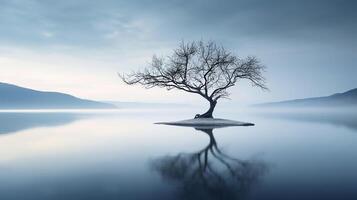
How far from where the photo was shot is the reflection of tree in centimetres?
739

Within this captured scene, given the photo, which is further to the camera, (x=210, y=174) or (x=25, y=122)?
(x=25, y=122)

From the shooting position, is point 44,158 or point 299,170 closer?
point 299,170

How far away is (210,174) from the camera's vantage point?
960cm

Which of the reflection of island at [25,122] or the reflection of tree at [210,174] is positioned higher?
the reflection of island at [25,122]

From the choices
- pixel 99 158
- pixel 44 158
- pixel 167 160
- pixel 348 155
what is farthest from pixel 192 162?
pixel 348 155

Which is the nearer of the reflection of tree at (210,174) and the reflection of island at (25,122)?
the reflection of tree at (210,174)

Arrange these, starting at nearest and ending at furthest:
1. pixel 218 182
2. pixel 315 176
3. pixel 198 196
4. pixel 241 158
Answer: pixel 198 196, pixel 218 182, pixel 315 176, pixel 241 158

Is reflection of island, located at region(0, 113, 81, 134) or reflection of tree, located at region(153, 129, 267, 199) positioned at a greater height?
reflection of island, located at region(0, 113, 81, 134)

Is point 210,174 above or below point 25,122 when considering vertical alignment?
below

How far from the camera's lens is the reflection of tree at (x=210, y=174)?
7391 millimetres

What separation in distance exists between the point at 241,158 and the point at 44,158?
29.9 ft

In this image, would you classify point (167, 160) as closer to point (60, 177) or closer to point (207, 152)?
point (207, 152)

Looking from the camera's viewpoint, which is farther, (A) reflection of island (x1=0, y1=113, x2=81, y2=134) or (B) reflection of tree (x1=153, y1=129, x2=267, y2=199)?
(A) reflection of island (x1=0, y1=113, x2=81, y2=134)

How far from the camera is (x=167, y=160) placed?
1272cm
